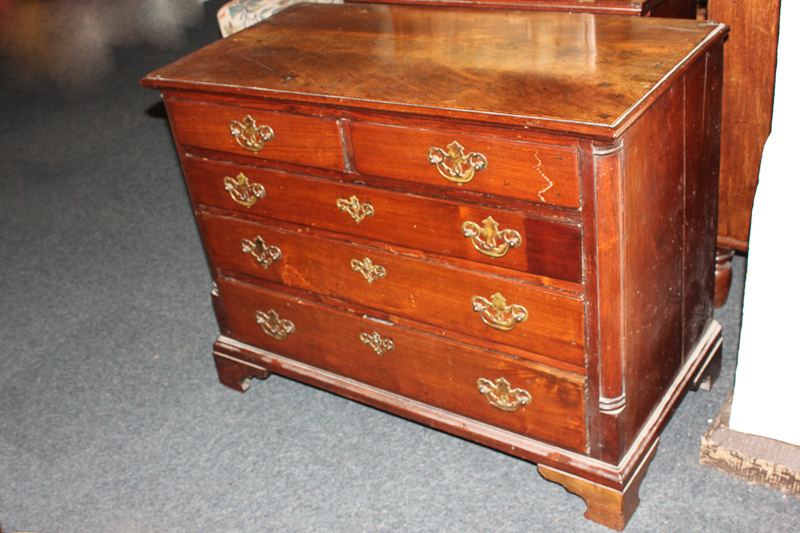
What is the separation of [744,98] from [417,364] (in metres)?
1.06

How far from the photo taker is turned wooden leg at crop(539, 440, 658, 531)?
1789 millimetres

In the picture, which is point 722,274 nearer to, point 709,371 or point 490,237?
point 709,371

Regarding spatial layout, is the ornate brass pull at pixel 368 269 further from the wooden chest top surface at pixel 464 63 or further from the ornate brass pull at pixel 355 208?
the wooden chest top surface at pixel 464 63

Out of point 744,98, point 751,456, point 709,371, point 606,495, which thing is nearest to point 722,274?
point 709,371

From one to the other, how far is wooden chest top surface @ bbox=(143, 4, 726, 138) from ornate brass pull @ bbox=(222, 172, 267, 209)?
244 millimetres

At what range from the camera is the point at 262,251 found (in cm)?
207

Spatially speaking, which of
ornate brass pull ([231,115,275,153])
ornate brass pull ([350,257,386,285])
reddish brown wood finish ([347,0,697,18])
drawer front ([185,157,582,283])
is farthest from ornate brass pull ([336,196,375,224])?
reddish brown wood finish ([347,0,697,18])

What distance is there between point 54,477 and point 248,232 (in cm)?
85

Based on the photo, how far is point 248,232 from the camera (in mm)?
2074

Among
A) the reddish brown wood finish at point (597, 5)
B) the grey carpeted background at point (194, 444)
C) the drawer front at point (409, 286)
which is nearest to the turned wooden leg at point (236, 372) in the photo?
the grey carpeted background at point (194, 444)

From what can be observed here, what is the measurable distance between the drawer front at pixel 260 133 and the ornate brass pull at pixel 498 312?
16.5 inches

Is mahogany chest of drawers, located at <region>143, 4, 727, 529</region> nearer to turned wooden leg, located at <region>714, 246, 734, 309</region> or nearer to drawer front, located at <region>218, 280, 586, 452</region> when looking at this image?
drawer front, located at <region>218, 280, 586, 452</region>

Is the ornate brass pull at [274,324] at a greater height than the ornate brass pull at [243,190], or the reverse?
the ornate brass pull at [243,190]

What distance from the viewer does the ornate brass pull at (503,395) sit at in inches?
70.5
